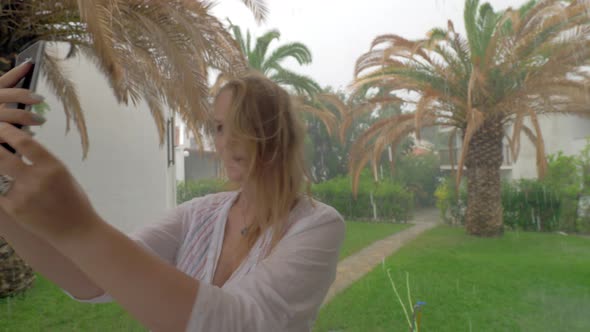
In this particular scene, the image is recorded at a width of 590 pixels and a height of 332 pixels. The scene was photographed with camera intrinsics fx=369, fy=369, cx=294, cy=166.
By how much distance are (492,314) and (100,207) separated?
1748 millimetres

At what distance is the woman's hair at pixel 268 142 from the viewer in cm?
42

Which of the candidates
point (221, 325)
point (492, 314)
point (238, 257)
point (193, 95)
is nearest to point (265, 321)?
point (221, 325)

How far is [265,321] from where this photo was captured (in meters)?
0.29

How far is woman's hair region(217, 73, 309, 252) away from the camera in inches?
16.7

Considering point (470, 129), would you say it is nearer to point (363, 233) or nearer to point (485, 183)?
point (485, 183)

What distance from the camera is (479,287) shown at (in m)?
1.61

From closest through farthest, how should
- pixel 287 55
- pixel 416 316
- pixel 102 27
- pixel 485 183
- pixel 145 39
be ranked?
1. pixel 102 27
2. pixel 145 39
3. pixel 416 316
4. pixel 287 55
5. pixel 485 183

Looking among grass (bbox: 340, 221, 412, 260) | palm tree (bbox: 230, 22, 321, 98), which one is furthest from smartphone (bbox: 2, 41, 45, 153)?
grass (bbox: 340, 221, 412, 260)

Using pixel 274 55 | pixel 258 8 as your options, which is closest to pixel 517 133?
pixel 274 55

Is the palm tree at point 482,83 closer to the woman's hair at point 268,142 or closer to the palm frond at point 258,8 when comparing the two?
the palm frond at point 258,8

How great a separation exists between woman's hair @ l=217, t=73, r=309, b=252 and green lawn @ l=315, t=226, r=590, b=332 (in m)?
1.29

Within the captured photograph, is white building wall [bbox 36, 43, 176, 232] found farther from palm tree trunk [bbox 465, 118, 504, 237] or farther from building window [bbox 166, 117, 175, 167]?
palm tree trunk [bbox 465, 118, 504, 237]

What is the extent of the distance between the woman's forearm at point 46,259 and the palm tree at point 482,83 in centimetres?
140

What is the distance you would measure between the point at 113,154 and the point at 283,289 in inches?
67.4
